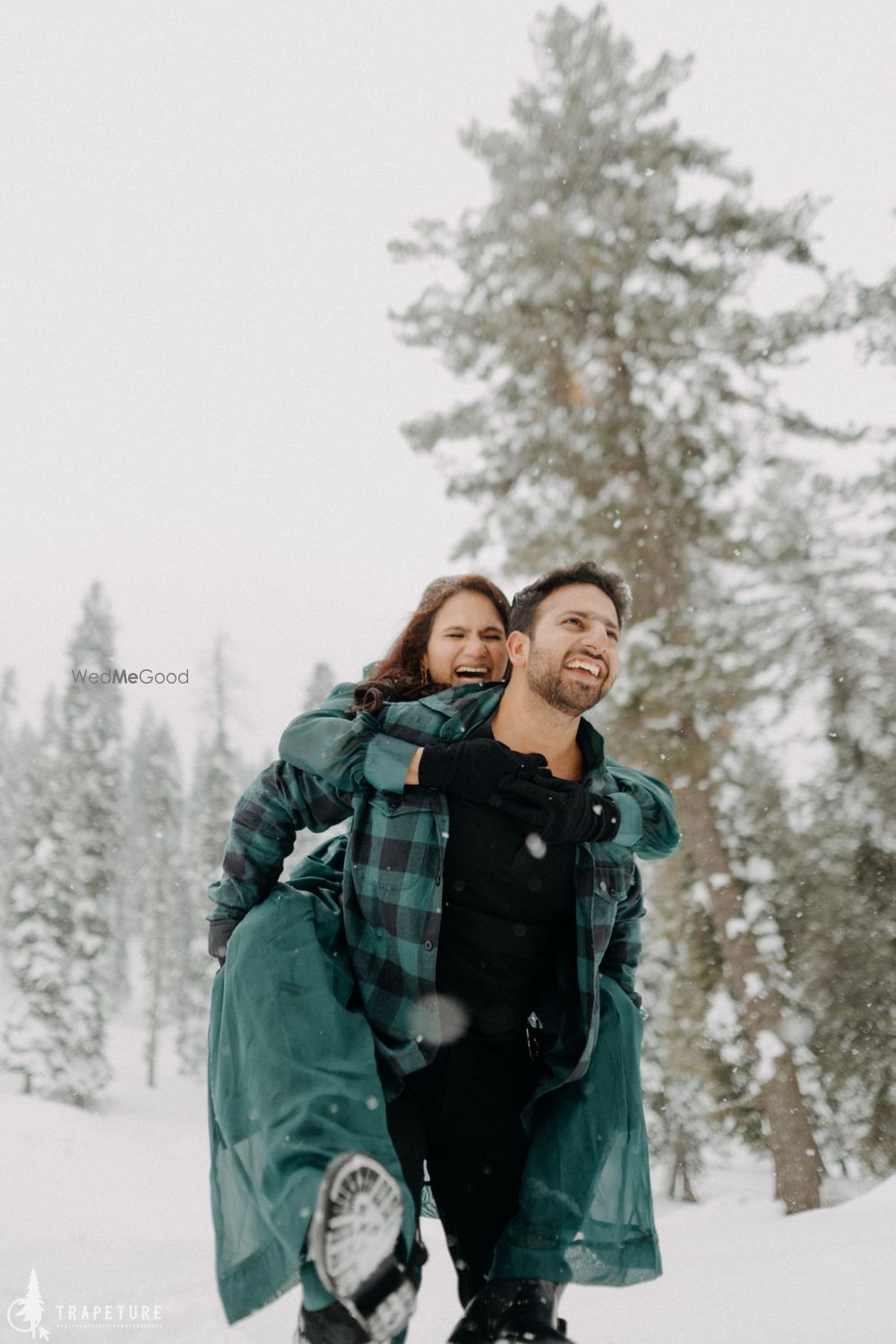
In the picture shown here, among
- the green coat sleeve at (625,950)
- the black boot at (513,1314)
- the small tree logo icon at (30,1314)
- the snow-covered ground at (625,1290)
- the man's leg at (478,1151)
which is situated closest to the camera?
the black boot at (513,1314)

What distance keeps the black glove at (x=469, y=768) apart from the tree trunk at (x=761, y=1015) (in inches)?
296

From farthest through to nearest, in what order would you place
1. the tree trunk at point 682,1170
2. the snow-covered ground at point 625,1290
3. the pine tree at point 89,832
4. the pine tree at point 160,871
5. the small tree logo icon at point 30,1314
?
the pine tree at point 160,871, the tree trunk at point 682,1170, the pine tree at point 89,832, the small tree logo icon at point 30,1314, the snow-covered ground at point 625,1290

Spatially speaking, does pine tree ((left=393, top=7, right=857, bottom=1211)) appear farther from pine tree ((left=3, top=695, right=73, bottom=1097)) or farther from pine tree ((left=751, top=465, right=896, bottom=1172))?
pine tree ((left=3, top=695, right=73, bottom=1097))

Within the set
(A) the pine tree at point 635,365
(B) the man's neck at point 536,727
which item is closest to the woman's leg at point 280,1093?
(B) the man's neck at point 536,727

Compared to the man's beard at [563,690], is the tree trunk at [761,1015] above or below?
below

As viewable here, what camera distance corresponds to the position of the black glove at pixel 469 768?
9.47 feet

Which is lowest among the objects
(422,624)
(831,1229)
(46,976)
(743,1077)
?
(46,976)

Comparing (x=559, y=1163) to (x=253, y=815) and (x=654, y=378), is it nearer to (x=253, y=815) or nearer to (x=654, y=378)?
(x=253, y=815)

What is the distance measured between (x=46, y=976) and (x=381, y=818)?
1268 inches

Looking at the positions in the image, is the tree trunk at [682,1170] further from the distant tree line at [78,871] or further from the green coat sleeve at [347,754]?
the green coat sleeve at [347,754]

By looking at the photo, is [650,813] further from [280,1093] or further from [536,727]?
[280,1093]

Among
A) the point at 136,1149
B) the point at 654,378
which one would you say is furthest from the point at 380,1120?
the point at 136,1149

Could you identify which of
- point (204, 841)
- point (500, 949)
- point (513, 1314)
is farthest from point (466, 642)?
point (204, 841)

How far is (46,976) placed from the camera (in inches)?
1206
